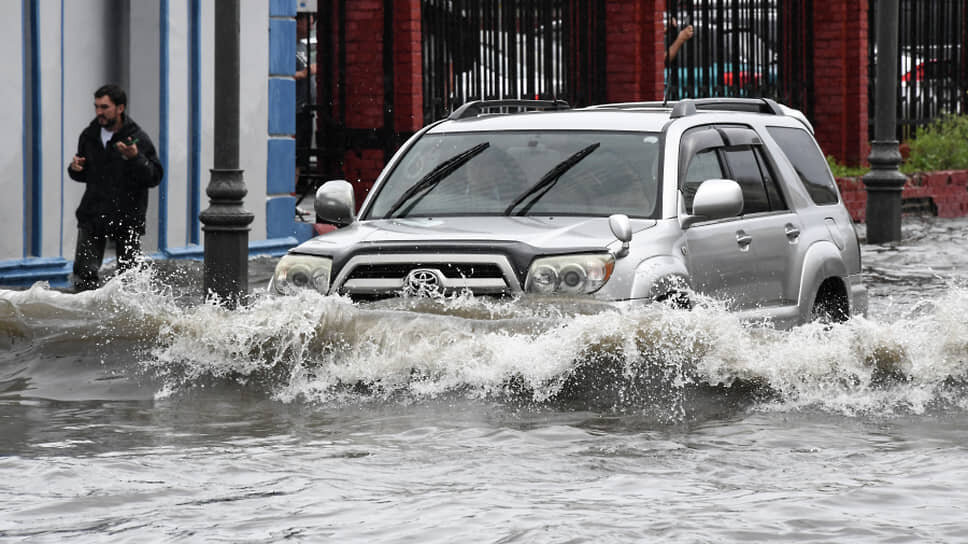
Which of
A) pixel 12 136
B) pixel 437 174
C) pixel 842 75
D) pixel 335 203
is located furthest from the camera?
pixel 842 75

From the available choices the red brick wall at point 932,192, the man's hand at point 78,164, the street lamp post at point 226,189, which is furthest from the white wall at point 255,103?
the red brick wall at point 932,192

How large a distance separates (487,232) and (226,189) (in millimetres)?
3311

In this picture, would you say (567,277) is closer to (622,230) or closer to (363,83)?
(622,230)

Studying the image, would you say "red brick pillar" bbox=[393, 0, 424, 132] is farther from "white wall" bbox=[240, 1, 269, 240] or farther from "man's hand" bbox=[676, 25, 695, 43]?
"man's hand" bbox=[676, 25, 695, 43]

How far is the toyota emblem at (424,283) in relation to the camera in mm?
7664

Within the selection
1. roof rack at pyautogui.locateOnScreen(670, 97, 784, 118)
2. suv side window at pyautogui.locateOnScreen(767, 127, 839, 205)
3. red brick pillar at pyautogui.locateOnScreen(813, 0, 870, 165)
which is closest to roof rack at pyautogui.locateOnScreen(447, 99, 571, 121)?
roof rack at pyautogui.locateOnScreen(670, 97, 784, 118)

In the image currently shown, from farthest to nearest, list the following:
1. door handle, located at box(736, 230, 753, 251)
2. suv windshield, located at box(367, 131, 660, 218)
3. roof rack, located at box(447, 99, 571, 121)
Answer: roof rack, located at box(447, 99, 571, 121) < door handle, located at box(736, 230, 753, 251) < suv windshield, located at box(367, 131, 660, 218)

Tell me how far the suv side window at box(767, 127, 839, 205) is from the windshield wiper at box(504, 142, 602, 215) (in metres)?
1.55

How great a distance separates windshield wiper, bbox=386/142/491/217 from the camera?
877cm

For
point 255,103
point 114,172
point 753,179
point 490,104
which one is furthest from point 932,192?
point 753,179

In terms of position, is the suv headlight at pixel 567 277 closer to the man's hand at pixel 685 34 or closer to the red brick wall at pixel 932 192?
the red brick wall at pixel 932 192

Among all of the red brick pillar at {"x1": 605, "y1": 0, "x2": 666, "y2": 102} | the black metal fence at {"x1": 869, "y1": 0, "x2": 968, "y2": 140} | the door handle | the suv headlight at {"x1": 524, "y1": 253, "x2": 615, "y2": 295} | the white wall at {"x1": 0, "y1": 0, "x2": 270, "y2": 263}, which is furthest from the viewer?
the black metal fence at {"x1": 869, "y1": 0, "x2": 968, "y2": 140}

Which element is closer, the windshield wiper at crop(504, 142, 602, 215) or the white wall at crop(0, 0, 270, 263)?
the windshield wiper at crop(504, 142, 602, 215)

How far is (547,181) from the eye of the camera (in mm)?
8500
